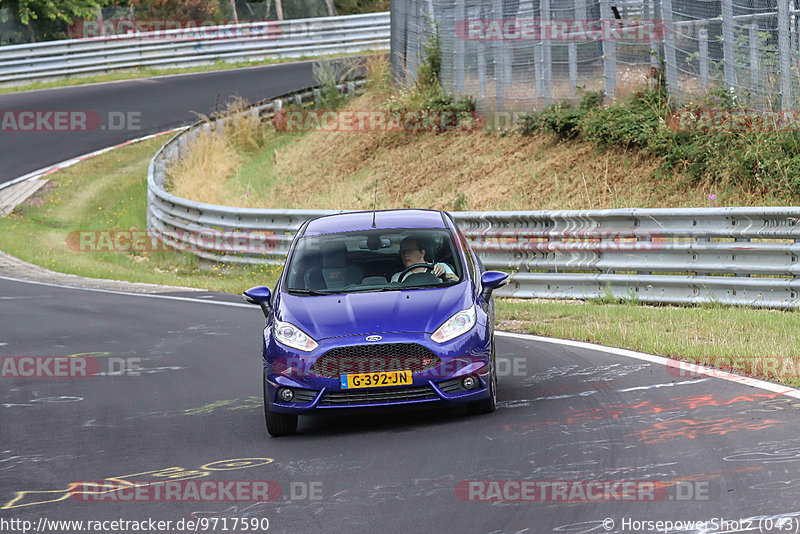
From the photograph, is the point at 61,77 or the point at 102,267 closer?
the point at 102,267

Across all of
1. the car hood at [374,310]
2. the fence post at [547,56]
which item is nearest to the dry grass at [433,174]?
the fence post at [547,56]

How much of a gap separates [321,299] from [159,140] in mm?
25509

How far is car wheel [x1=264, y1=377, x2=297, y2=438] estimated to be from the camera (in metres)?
8.50

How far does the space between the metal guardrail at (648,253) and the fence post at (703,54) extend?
406 centimetres

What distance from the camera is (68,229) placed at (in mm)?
27531

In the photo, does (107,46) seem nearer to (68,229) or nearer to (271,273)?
(68,229)

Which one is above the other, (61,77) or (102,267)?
(61,77)

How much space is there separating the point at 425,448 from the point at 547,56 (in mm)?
15140

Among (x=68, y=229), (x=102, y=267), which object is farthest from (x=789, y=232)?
(x=68, y=229)

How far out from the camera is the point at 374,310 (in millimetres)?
8672

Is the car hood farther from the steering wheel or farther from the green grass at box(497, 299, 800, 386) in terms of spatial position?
the green grass at box(497, 299, 800, 386)

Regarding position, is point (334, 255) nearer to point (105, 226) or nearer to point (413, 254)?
point (413, 254)

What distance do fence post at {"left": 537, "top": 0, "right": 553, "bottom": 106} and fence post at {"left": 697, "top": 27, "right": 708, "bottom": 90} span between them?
3924mm

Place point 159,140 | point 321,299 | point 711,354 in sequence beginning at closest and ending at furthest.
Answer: point 321,299, point 711,354, point 159,140
